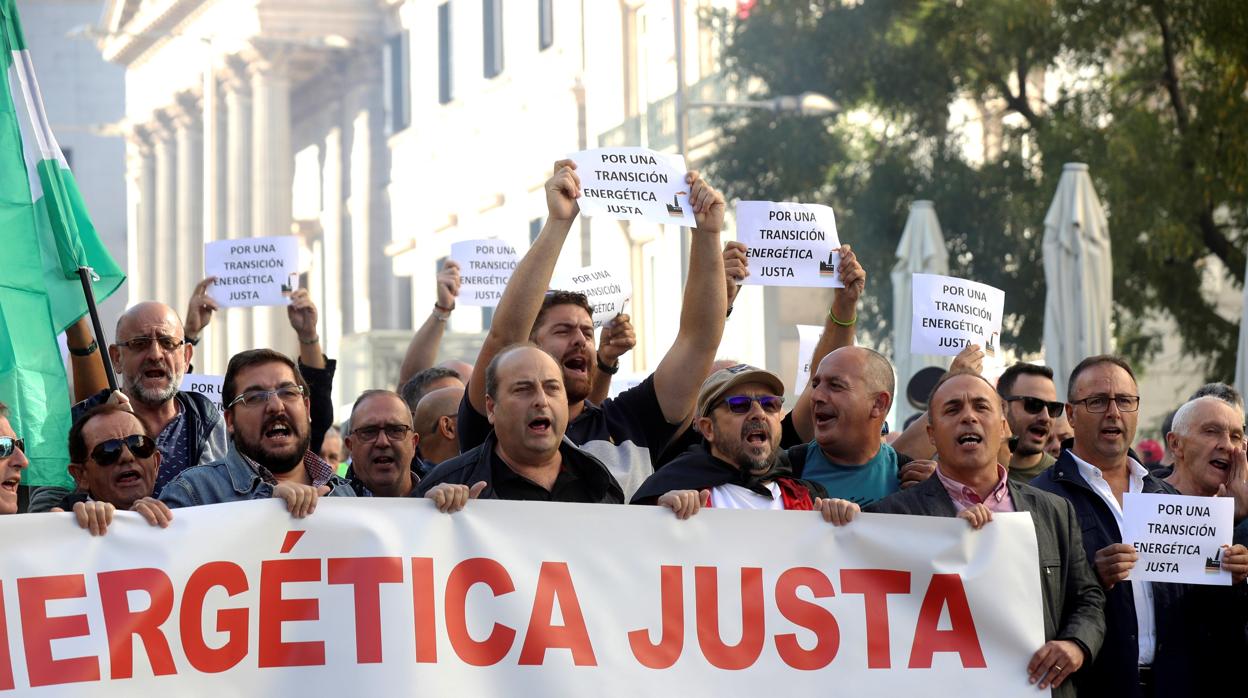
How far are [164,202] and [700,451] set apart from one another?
56.8 meters

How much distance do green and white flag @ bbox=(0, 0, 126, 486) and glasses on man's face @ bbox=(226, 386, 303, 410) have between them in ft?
3.42

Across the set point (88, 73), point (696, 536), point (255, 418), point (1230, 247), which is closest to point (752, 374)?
point (696, 536)

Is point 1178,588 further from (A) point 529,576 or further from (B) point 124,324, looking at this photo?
(B) point 124,324

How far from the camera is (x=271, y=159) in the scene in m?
51.6

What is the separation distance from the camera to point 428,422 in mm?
7625

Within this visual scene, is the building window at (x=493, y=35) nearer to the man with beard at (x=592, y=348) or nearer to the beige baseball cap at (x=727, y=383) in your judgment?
the man with beard at (x=592, y=348)

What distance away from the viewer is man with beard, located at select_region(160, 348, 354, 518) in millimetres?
5887

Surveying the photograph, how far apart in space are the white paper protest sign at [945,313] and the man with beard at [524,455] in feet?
8.41

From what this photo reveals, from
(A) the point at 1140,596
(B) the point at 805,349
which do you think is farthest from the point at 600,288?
(A) the point at 1140,596

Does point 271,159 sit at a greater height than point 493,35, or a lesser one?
lesser

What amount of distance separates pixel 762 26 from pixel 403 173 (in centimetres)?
2252

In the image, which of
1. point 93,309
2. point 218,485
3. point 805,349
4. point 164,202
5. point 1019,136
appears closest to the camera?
point 218,485

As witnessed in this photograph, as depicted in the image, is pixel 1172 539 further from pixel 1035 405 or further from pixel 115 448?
pixel 115 448

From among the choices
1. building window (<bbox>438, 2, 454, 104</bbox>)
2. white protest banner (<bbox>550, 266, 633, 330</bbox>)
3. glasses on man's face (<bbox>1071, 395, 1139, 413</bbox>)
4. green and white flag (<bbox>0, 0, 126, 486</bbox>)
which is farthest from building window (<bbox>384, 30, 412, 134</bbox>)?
glasses on man's face (<bbox>1071, 395, 1139, 413</bbox>)
